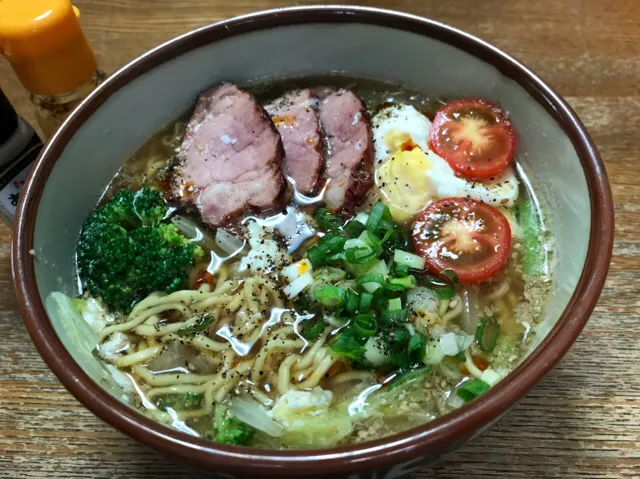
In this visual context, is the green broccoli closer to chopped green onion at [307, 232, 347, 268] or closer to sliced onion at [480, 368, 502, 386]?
chopped green onion at [307, 232, 347, 268]

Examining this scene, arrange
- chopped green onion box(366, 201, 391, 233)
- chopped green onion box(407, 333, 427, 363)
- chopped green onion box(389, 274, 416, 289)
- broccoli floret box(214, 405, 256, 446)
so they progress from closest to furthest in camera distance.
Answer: broccoli floret box(214, 405, 256, 446)
chopped green onion box(407, 333, 427, 363)
chopped green onion box(389, 274, 416, 289)
chopped green onion box(366, 201, 391, 233)

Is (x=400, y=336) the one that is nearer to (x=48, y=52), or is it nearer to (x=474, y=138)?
(x=474, y=138)

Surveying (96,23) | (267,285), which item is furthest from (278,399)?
(96,23)

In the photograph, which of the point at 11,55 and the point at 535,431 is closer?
the point at 535,431

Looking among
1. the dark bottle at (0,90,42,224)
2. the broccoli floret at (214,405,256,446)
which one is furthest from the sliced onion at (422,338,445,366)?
the dark bottle at (0,90,42,224)

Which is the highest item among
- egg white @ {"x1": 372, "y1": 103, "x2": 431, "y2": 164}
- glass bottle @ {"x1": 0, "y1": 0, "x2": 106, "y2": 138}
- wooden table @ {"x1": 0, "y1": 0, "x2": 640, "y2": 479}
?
glass bottle @ {"x1": 0, "y1": 0, "x2": 106, "y2": 138}

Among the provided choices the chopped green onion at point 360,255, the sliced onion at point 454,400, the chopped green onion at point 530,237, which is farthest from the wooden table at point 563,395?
the chopped green onion at point 360,255

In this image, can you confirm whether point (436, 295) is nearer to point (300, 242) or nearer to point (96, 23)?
point (300, 242)

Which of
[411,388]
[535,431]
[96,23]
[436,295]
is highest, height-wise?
[96,23]
